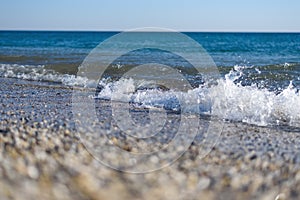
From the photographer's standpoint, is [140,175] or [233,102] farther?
[233,102]

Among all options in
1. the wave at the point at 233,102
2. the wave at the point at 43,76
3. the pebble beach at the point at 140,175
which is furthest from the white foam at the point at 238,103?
the wave at the point at 43,76

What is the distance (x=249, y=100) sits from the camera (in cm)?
722

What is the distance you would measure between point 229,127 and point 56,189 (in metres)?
3.02

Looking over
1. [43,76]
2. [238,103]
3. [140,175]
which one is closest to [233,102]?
[238,103]

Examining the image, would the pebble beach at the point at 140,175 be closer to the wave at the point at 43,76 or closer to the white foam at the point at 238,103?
the white foam at the point at 238,103

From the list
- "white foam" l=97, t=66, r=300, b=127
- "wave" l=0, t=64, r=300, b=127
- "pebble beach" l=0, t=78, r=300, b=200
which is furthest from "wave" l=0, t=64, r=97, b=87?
"pebble beach" l=0, t=78, r=300, b=200

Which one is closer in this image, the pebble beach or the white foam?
the pebble beach

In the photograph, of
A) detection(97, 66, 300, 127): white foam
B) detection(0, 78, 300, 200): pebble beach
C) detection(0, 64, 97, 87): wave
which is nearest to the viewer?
detection(0, 78, 300, 200): pebble beach

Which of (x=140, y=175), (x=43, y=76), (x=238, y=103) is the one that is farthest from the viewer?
(x=43, y=76)

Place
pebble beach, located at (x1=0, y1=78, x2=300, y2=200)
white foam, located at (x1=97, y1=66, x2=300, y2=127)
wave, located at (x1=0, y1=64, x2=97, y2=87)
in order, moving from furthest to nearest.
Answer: wave, located at (x1=0, y1=64, x2=97, y2=87)
white foam, located at (x1=97, y1=66, x2=300, y2=127)
pebble beach, located at (x1=0, y1=78, x2=300, y2=200)

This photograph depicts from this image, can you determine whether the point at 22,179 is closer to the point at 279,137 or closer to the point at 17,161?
the point at 17,161

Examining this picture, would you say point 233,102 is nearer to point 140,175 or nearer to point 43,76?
point 140,175

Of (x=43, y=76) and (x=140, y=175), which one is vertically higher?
(x=43, y=76)

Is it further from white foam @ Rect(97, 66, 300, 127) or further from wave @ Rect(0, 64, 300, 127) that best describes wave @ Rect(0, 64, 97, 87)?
white foam @ Rect(97, 66, 300, 127)
